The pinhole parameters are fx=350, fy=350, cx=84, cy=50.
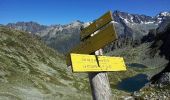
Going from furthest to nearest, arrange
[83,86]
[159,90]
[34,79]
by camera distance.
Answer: [83,86], [34,79], [159,90]

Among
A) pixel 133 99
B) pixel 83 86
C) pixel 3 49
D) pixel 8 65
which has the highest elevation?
pixel 3 49

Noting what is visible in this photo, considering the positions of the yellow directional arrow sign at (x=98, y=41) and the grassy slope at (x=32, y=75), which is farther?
the grassy slope at (x=32, y=75)

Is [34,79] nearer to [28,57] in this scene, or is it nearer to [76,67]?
[28,57]

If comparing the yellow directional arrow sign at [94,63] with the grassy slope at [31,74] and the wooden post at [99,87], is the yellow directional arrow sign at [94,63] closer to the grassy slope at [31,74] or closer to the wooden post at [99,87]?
the wooden post at [99,87]

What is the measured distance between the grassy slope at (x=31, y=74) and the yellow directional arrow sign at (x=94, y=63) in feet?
150

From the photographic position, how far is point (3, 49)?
4336 inches

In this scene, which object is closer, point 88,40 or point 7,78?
point 88,40

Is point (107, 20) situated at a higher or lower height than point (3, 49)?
lower

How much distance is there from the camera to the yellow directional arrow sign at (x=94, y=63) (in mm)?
11641

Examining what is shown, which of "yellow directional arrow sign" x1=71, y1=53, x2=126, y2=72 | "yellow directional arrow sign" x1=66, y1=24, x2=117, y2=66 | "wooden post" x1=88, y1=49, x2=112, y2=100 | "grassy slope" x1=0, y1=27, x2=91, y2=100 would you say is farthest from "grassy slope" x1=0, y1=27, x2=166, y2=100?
"wooden post" x1=88, y1=49, x2=112, y2=100

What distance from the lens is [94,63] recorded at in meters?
12.2

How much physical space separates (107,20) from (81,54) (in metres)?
1.46

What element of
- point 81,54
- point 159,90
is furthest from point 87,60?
point 159,90

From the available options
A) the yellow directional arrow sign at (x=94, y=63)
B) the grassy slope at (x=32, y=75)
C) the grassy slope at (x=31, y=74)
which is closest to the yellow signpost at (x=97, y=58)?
the yellow directional arrow sign at (x=94, y=63)
